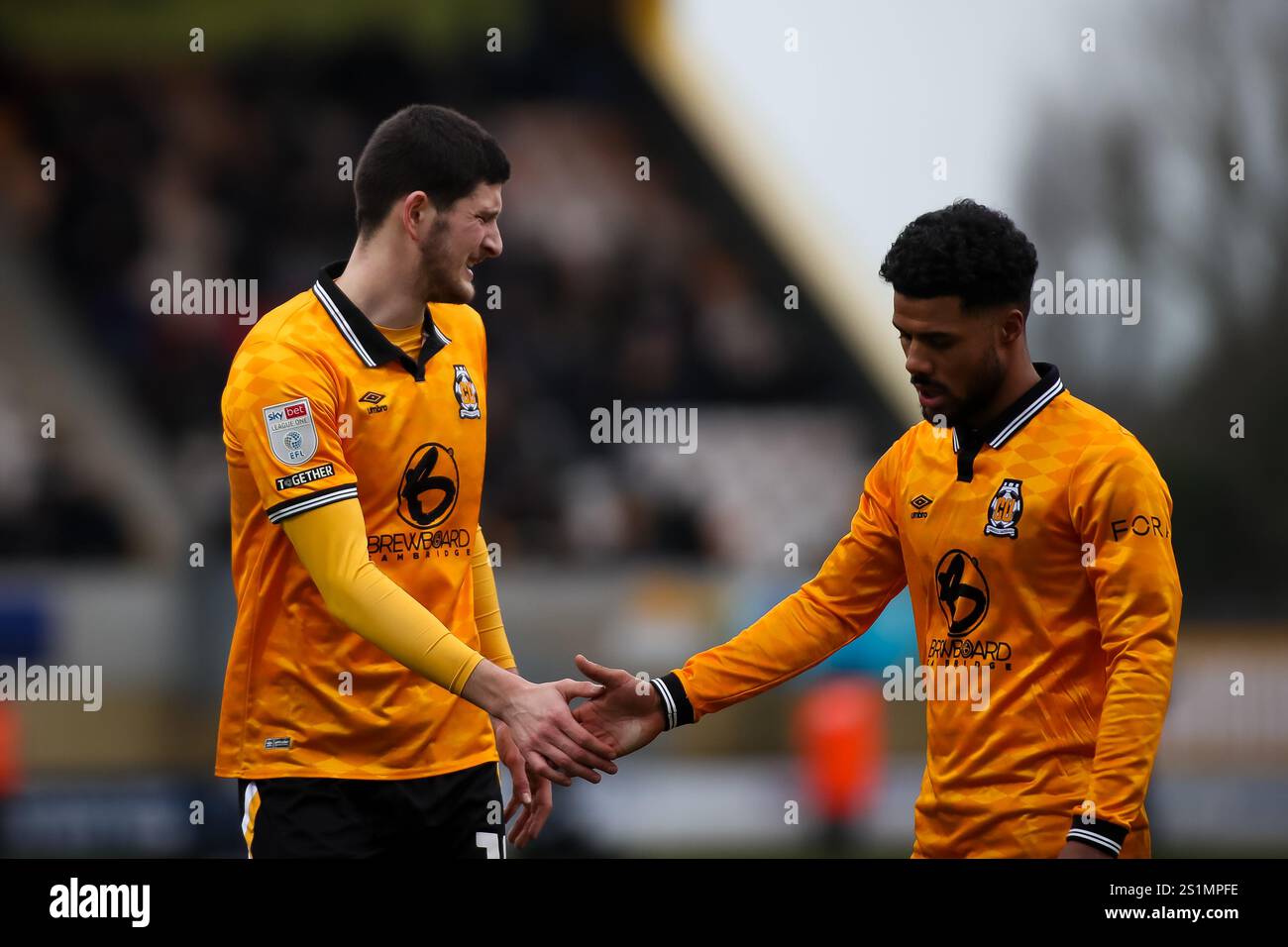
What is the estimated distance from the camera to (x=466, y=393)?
4.11 meters

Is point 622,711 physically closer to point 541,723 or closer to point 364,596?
point 541,723

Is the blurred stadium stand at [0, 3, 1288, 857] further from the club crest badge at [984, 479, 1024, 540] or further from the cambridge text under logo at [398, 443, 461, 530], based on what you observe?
the club crest badge at [984, 479, 1024, 540]

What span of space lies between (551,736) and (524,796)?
0.28 metres

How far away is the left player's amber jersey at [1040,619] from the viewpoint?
3279 mm

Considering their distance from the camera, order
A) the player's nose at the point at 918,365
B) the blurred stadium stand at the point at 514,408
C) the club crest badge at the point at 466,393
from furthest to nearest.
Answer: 1. the blurred stadium stand at the point at 514,408
2. the club crest badge at the point at 466,393
3. the player's nose at the point at 918,365

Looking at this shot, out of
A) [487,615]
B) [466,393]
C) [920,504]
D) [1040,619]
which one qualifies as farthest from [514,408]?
[1040,619]

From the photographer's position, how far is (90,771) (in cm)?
849

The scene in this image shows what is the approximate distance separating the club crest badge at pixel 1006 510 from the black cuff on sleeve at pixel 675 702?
905 millimetres

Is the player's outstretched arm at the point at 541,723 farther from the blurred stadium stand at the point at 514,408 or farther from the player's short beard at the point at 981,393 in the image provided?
the blurred stadium stand at the point at 514,408

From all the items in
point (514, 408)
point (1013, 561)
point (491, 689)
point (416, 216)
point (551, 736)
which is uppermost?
point (514, 408)

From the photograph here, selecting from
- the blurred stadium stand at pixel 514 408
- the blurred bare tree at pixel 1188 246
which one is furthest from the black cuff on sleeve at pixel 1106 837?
the blurred bare tree at pixel 1188 246

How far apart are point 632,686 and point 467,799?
48cm
